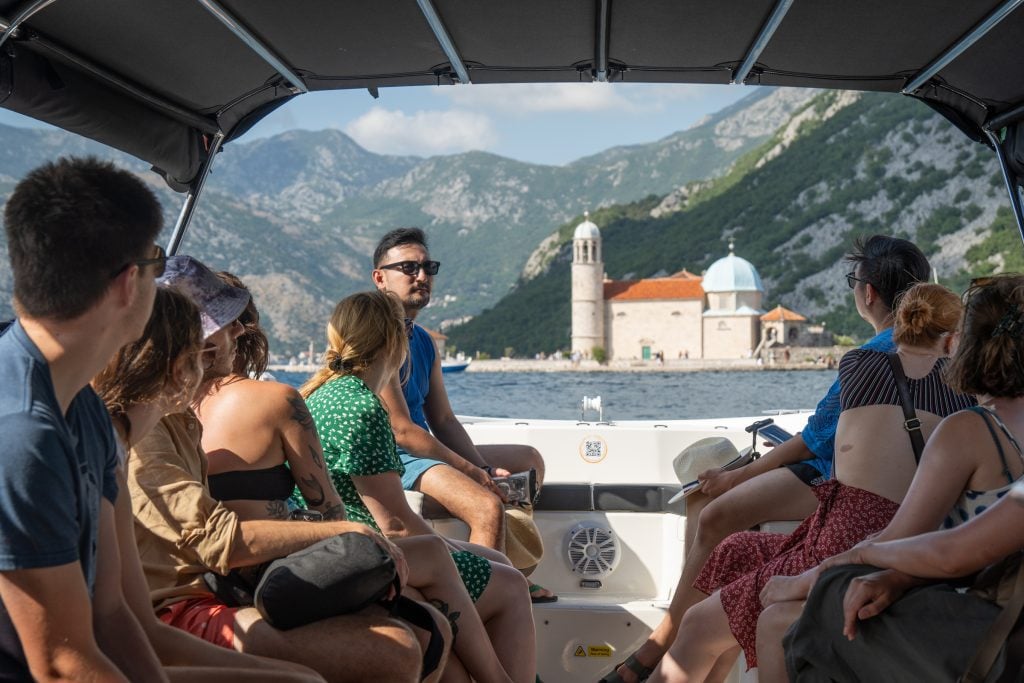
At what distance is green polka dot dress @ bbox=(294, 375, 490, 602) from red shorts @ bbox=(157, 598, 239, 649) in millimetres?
557

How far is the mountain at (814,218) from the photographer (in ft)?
245

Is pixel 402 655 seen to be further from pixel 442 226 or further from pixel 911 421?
pixel 442 226

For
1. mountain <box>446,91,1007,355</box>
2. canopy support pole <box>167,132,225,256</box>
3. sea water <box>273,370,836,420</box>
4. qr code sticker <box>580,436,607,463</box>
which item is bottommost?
sea water <box>273,370,836,420</box>

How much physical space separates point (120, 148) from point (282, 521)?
1673 millimetres

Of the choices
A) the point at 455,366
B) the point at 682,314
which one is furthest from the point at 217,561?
the point at 455,366

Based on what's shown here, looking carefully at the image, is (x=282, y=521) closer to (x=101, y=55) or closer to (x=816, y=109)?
(x=101, y=55)

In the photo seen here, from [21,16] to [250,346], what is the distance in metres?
0.89

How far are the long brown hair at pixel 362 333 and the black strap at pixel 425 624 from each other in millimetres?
779

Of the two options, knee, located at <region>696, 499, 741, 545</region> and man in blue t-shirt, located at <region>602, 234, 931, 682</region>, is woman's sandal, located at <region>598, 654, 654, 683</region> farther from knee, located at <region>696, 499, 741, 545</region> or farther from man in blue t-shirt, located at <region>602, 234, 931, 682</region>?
knee, located at <region>696, 499, 741, 545</region>

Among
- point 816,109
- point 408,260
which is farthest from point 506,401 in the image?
point 816,109

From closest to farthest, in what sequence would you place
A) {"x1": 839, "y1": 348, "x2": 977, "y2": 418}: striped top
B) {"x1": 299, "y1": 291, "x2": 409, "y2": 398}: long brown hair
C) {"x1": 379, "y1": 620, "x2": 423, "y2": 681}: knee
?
{"x1": 379, "y1": 620, "x2": 423, "y2": 681}: knee, {"x1": 839, "y1": 348, "x2": 977, "y2": 418}: striped top, {"x1": 299, "y1": 291, "x2": 409, "y2": 398}: long brown hair

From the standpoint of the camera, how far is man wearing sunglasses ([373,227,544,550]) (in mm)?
3020

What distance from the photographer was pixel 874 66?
124 inches

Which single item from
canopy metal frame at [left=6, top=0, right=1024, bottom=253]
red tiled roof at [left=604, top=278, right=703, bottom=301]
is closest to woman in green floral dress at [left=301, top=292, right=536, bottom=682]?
canopy metal frame at [left=6, top=0, right=1024, bottom=253]
